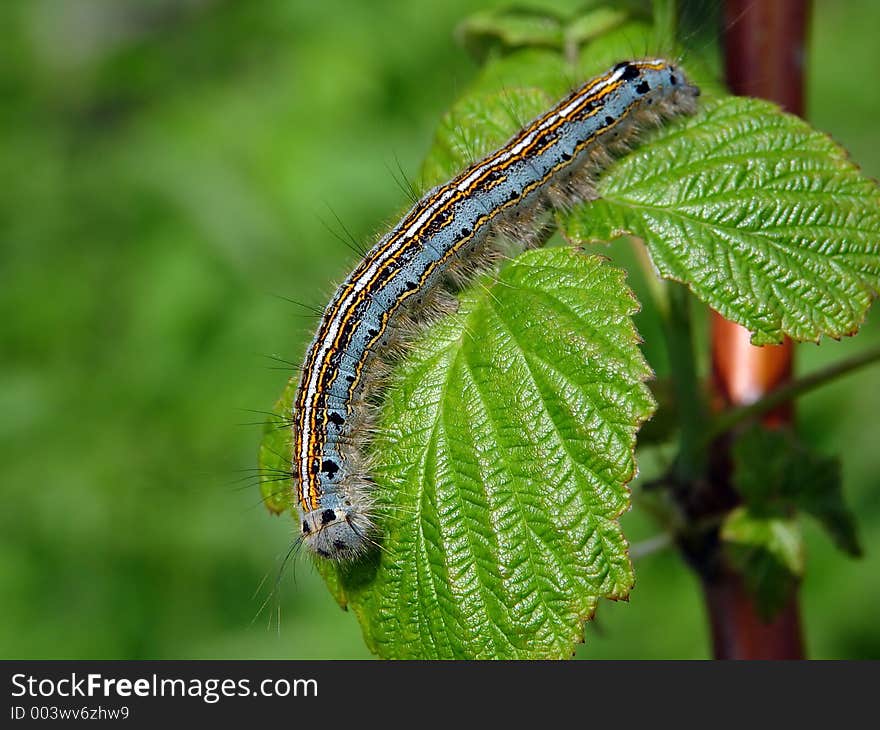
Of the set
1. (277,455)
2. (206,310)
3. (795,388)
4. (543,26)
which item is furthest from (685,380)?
(206,310)

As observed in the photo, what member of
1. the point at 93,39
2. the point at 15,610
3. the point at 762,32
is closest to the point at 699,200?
the point at 762,32

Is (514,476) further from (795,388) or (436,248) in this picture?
(436,248)

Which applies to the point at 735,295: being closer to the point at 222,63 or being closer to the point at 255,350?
the point at 255,350

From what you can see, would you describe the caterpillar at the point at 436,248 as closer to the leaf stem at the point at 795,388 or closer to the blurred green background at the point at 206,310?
the leaf stem at the point at 795,388

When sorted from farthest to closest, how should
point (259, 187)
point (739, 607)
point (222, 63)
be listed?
1. point (222, 63)
2. point (259, 187)
3. point (739, 607)

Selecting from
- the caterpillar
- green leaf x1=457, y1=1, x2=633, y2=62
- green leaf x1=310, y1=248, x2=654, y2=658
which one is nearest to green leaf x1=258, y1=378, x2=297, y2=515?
the caterpillar

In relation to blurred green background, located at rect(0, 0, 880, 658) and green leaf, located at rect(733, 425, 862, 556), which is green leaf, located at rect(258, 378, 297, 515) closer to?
green leaf, located at rect(733, 425, 862, 556)
